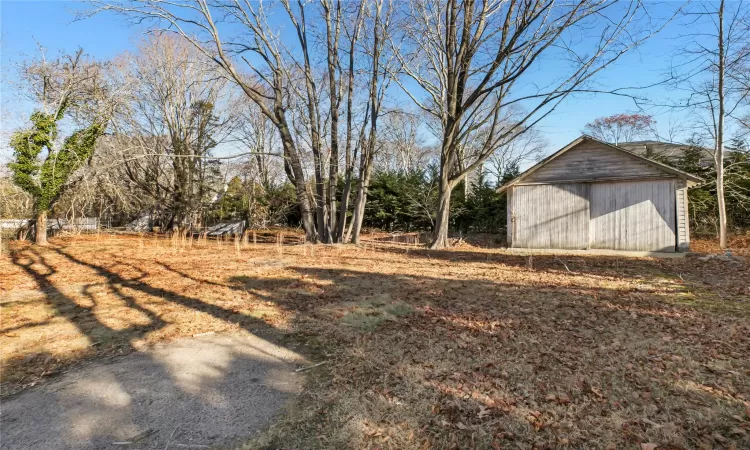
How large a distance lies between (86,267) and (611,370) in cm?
977

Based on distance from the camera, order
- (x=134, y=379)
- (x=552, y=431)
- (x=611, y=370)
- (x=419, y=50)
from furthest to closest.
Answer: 1. (x=419, y=50)
2. (x=611, y=370)
3. (x=134, y=379)
4. (x=552, y=431)

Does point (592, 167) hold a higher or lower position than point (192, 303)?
higher

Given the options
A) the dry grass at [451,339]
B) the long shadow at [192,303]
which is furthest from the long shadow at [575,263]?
the long shadow at [192,303]

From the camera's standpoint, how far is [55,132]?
13016mm

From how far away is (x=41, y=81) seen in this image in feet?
42.5

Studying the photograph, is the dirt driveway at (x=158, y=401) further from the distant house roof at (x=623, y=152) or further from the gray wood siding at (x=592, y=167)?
the gray wood siding at (x=592, y=167)

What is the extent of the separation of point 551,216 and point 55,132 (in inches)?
748

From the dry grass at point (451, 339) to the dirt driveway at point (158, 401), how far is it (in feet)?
0.99

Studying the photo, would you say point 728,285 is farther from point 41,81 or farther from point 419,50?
point 41,81

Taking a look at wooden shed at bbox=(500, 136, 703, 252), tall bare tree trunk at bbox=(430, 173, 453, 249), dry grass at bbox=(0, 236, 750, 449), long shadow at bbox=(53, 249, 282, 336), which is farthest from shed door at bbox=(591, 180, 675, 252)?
long shadow at bbox=(53, 249, 282, 336)

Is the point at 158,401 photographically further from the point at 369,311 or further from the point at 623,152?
the point at 623,152

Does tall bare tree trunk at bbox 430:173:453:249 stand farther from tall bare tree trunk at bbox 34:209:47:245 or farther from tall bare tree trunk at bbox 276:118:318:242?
tall bare tree trunk at bbox 34:209:47:245

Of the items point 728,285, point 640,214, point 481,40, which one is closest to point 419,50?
point 481,40

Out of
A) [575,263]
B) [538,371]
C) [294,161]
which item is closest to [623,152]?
[575,263]
